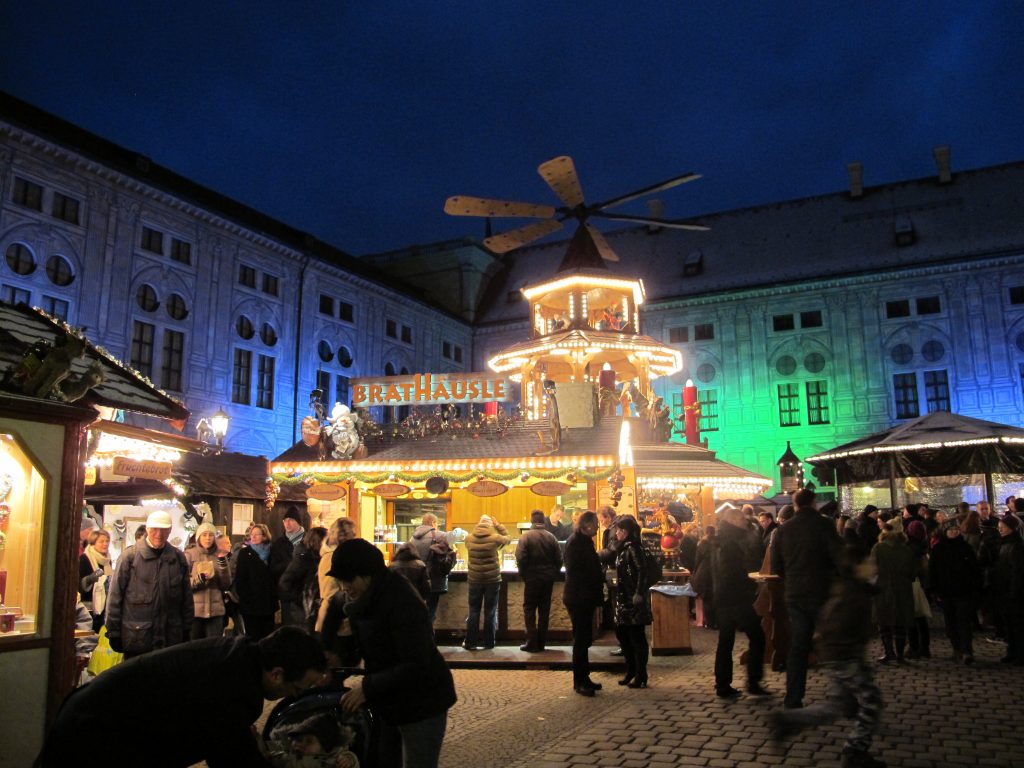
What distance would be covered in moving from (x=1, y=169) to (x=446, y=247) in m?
27.9

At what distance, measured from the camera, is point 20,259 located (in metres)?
24.8

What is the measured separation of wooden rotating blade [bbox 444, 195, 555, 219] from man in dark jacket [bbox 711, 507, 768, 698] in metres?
16.3

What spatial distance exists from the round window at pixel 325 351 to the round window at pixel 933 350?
27.2 meters

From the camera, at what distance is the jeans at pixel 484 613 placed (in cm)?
1222

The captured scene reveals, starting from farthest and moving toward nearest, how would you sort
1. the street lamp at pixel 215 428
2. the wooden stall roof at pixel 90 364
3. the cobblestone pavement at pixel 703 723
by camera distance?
the street lamp at pixel 215 428 → the wooden stall roof at pixel 90 364 → the cobblestone pavement at pixel 703 723

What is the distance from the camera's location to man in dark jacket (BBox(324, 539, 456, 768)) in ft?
13.2

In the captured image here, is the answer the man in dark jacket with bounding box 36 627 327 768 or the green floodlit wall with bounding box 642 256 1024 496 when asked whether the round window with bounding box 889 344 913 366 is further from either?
the man in dark jacket with bounding box 36 627 327 768

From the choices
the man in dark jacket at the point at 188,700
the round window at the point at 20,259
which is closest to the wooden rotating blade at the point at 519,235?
the round window at the point at 20,259

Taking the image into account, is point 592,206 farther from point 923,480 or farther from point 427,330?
point 427,330

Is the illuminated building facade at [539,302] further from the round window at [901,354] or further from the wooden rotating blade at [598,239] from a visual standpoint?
the wooden rotating blade at [598,239]

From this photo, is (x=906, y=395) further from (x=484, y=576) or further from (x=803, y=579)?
(x=803, y=579)

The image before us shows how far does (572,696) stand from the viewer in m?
8.90

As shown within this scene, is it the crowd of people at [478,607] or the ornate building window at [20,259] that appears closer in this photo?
the crowd of people at [478,607]

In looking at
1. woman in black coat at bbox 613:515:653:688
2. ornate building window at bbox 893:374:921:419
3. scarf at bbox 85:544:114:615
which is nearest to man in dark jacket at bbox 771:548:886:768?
woman in black coat at bbox 613:515:653:688
